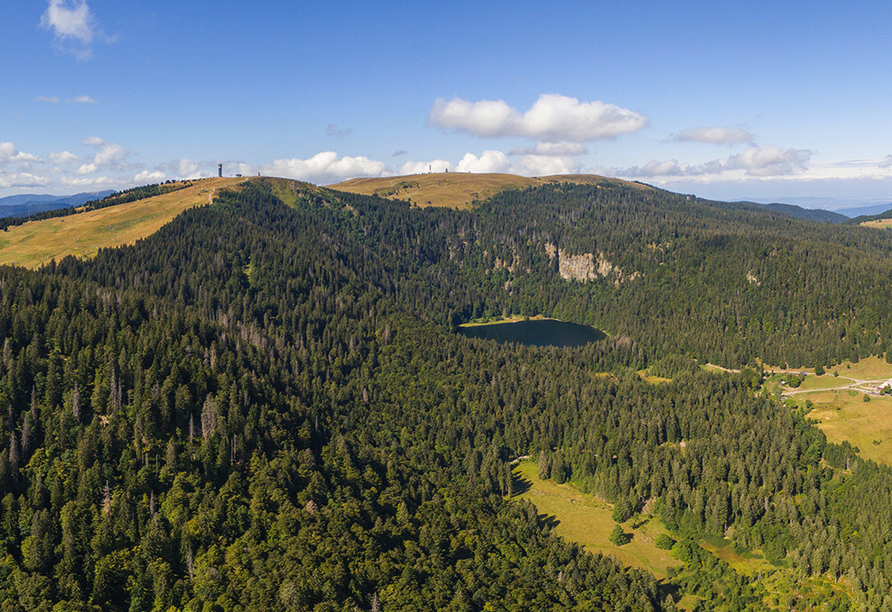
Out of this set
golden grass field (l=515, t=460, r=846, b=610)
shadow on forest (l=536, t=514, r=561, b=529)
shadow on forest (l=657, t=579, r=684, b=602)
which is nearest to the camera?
golden grass field (l=515, t=460, r=846, b=610)

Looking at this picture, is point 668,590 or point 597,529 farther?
point 597,529

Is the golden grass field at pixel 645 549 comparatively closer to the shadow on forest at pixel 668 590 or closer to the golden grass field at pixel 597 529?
the golden grass field at pixel 597 529

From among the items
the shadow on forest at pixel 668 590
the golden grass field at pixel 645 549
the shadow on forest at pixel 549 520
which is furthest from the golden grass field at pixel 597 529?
the shadow on forest at pixel 668 590

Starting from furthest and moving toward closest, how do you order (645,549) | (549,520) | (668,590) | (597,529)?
1. (549,520)
2. (597,529)
3. (645,549)
4. (668,590)

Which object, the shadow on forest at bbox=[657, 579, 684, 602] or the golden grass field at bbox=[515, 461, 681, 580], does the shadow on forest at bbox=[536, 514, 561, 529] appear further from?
the shadow on forest at bbox=[657, 579, 684, 602]

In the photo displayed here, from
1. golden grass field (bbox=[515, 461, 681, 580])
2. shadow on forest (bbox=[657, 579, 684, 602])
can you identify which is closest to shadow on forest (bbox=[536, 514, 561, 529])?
golden grass field (bbox=[515, 461, 681, 580])

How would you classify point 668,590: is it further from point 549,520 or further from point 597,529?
point 549,520

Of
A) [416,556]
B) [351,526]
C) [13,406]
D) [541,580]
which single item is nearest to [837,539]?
[541,580]

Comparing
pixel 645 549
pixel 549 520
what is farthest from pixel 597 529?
pixel 645 549

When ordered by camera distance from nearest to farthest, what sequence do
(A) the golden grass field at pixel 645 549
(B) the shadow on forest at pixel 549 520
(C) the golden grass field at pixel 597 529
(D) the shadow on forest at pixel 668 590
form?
1. (A) the golden grass field at pixel 645 549
2. (D) the shadow on forest at pixel 668 590
3. (C) the golden grass field at pixel 597 529
4. (B) the shadow on forest at pixel 549 520
